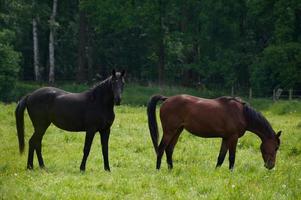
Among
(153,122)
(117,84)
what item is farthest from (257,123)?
(117,84)

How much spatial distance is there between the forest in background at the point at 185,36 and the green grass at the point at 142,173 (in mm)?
22355

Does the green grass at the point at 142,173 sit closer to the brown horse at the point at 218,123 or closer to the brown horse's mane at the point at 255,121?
the brown horse at the point at 218,123

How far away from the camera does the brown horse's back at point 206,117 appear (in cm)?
1189

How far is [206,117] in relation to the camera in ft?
39.2

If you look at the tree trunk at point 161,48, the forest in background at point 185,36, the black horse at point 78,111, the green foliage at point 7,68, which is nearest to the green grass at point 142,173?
the black horse at point 78,111

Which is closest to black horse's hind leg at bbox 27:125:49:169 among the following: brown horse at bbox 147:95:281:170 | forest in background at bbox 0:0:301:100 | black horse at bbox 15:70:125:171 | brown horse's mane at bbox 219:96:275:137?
black horse at bbox 15:70:125:171

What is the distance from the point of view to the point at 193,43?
148 feet

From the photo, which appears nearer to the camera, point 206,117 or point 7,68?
point 206,117

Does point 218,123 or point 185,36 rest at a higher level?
point 185,36

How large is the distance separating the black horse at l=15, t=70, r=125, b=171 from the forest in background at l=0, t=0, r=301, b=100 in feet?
83.1

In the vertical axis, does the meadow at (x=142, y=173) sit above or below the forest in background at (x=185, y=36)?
below

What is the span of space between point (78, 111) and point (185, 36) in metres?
33.8

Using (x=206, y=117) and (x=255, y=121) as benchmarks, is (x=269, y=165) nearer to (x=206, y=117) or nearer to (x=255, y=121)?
(x=255, y=121)

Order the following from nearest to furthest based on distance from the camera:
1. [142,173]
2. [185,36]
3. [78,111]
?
1. [142,173]
2. [78,111]
3. [185,36]
